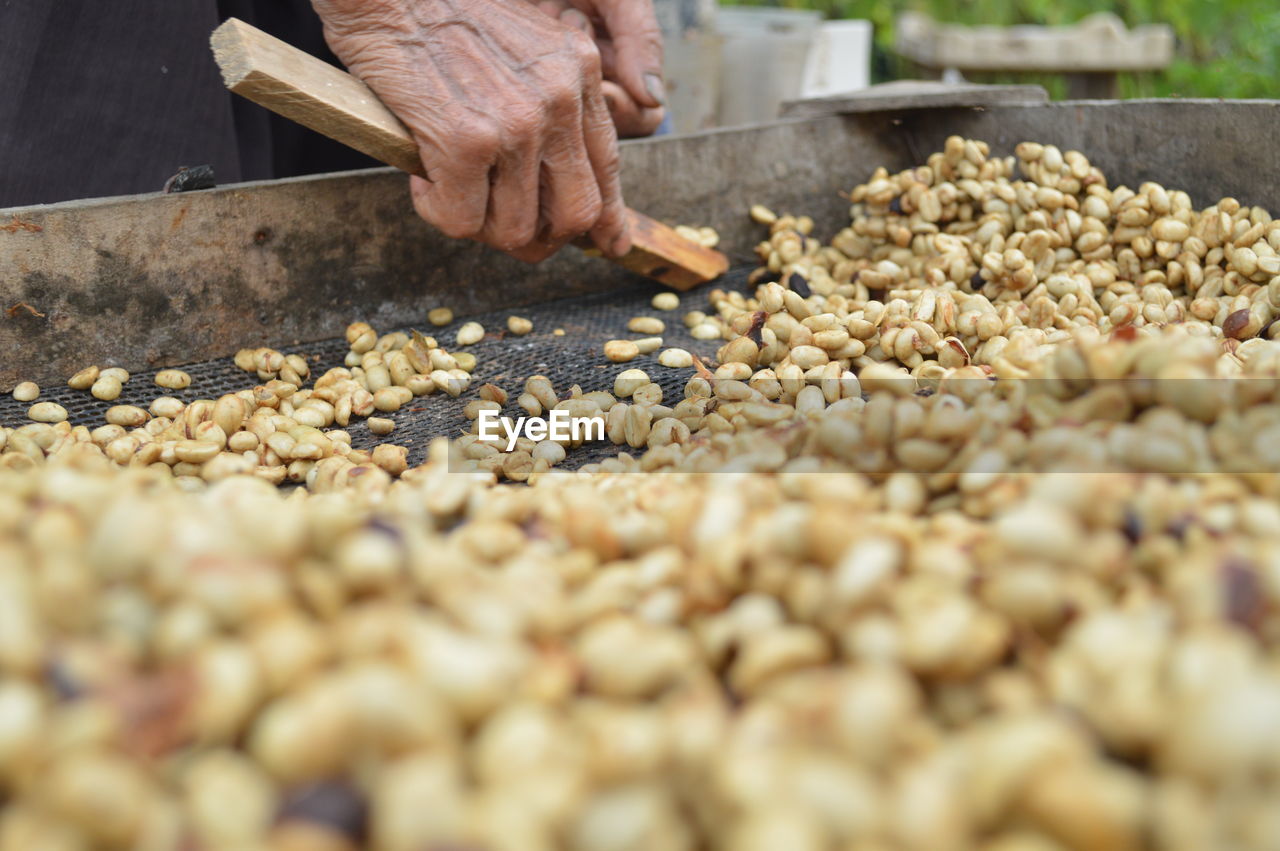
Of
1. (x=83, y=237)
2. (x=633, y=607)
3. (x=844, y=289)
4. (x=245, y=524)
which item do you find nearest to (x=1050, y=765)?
(x=633, y=607)

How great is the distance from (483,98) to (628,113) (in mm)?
695

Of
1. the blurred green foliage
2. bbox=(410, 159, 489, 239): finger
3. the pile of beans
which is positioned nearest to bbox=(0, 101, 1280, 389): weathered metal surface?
bbox=(410, 159, 489, 239): finger

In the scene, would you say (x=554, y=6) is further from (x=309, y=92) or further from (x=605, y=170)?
(x=309, y=92)

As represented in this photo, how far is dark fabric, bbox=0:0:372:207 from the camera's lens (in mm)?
2137

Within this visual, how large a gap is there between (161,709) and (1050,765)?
0.60 metres

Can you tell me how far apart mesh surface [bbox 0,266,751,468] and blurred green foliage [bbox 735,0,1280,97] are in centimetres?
323

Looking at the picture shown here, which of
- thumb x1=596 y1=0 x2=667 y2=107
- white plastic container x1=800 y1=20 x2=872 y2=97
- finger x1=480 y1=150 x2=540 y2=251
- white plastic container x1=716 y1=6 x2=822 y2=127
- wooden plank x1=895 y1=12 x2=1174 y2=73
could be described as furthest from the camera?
wooden plank x1=895 y1=12 x2=1174 y2=73

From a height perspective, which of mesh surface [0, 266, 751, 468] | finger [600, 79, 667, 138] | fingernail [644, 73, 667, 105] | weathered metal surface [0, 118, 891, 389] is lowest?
mesh surface [0, 266, 751, 468]

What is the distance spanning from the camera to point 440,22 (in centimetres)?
190

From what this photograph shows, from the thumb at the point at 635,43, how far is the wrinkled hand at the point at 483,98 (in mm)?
443

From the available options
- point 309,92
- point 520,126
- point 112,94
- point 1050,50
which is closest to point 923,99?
point 520,126

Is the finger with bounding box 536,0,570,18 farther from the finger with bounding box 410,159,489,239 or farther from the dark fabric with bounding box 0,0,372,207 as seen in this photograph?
the finger with bounding box 410,159,489,239

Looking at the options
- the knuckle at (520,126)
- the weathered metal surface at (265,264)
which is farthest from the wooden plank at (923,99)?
the knuckle at (520,126)

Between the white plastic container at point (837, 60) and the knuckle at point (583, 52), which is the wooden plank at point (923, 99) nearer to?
the knuckle at point (583, 52)
